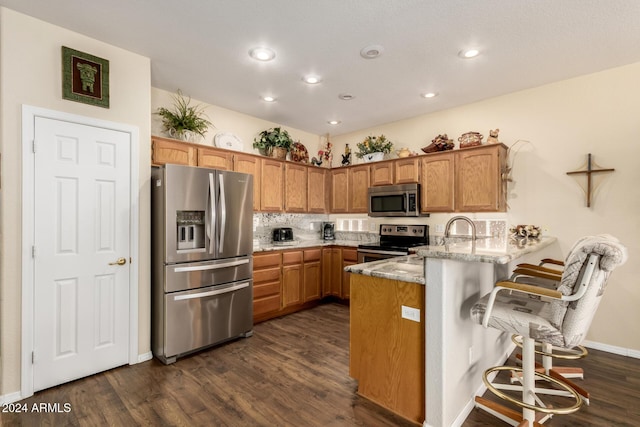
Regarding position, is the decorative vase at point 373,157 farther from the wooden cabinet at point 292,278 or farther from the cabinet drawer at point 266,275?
the cabinet drawer at point 266,275

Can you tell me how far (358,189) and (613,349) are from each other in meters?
3.45

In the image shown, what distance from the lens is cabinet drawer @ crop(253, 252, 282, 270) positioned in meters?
3.84

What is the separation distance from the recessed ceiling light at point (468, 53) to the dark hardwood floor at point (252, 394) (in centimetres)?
288

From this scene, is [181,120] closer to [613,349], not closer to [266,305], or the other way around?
[266,305]

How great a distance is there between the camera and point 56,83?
2408 mm

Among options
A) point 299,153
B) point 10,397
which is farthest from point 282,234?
point 10,397

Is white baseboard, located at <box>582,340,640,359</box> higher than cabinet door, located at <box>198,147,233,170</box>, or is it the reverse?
cabinet door, located at <box>198,147,233,170</box>

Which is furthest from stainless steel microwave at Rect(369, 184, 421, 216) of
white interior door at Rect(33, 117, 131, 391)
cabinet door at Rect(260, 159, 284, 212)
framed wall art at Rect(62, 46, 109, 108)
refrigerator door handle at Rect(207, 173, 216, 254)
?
framed wall art at Rect(62, 46, 109, 108)

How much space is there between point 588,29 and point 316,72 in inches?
89.3

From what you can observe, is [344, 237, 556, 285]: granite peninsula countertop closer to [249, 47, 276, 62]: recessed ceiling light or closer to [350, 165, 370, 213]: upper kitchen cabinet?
[249, 47, 276, 62]: recessed ceiling light

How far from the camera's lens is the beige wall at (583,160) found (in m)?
3.01

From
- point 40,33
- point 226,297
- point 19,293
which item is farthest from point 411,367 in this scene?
point 40,33

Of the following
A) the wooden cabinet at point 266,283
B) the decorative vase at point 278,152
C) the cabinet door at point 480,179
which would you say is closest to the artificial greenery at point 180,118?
the decorative vase at point 278,152

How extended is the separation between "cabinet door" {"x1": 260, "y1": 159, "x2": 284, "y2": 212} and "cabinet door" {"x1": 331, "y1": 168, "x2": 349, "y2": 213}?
105 centimetres
